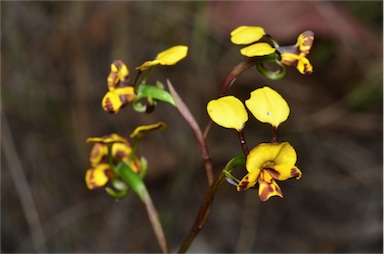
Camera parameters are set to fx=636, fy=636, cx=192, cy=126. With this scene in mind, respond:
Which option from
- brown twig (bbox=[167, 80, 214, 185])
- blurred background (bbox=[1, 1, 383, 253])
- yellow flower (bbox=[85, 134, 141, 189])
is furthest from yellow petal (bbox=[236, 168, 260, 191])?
blurred background (bbox=[1, 1, 383, 253])

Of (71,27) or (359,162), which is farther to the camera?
(359,162)

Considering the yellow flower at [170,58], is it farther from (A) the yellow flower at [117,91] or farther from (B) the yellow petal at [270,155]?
(B) the yellow petal at [270,155]


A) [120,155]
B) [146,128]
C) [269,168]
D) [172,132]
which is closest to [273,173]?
[269,168]

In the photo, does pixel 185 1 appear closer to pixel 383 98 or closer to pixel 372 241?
pixel 383 98

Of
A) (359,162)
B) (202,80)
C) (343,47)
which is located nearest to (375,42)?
(343,47)

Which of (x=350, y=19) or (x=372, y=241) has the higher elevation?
(x=350, y=19)

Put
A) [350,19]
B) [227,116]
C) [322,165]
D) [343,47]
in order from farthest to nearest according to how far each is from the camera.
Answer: [322,165] < [343,47] < [350,19] < [227,116]

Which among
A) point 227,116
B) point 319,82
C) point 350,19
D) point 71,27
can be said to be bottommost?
point 227,116
